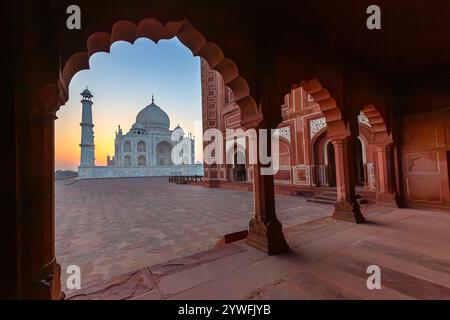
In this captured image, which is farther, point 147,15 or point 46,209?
point 147,15

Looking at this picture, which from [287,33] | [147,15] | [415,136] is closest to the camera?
[147,15]

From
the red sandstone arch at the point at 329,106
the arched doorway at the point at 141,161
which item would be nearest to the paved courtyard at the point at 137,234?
the red sandstone arch at the point at 329,106

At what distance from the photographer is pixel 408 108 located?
591 centimetres

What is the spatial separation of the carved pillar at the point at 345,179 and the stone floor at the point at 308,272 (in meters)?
0.93

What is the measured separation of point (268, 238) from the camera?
307cm

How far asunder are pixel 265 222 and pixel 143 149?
4552cm

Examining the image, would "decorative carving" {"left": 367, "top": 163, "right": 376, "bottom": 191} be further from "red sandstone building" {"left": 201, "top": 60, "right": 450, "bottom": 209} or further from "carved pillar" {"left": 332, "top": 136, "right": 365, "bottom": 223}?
"carved pillar" {"left": 332, "top": 136, "right": 365, "bottom": 223}

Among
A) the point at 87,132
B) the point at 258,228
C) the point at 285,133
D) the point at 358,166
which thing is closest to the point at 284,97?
the point at 258,228

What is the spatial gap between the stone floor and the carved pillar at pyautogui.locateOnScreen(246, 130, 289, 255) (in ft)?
0.51
